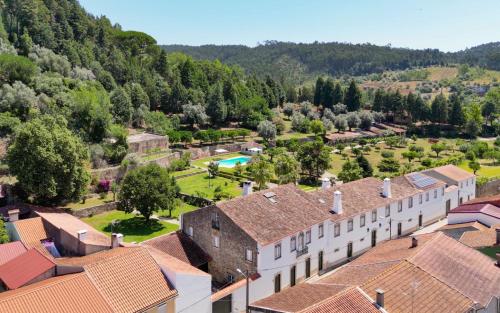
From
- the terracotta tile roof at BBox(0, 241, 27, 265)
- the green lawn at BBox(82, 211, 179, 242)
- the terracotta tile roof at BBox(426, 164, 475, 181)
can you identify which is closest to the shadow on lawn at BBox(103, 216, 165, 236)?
the green lawn at BBox(82, 211, 179, 242)

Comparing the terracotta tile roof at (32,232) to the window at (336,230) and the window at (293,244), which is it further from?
the window at (336,230)

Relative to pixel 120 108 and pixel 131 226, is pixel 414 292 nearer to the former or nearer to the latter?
pixel 131 226

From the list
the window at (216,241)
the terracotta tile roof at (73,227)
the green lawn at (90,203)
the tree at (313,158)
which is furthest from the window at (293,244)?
the tree at (313,158)

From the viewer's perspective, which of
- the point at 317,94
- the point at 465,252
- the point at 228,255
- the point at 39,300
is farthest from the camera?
the point at 317,94

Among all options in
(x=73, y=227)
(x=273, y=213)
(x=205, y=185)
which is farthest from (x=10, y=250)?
(x=205, y=185)

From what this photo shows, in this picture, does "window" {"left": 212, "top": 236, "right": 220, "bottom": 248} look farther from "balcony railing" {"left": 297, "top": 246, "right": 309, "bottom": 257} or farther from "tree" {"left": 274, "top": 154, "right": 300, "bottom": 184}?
"tree" {"left": 274, "top": 154, "right": 300, "bottom": 184}

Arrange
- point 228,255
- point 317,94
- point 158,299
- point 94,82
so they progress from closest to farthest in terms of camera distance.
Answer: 1. point 158,299
2. point 228,255
3. point 94,82
4. point 317,94

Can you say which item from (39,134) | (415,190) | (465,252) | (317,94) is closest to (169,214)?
(39,134)

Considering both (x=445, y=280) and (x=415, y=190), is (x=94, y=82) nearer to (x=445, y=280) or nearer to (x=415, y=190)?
(x=415, y=190)
